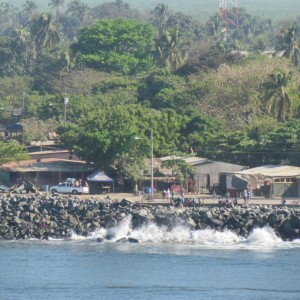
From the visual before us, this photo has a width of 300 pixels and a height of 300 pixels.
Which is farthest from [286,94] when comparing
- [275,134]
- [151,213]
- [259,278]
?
[259,278]

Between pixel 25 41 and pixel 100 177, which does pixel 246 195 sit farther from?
pixel 25 41

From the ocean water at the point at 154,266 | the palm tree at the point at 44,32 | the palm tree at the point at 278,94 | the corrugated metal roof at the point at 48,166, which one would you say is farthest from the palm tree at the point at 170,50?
the ocean water at the point at 154,266

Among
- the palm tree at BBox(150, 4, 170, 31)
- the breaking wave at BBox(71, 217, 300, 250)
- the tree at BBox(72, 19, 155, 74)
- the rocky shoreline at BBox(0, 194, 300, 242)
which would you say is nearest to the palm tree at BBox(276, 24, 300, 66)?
the tree at BBox(72, 19, 155, 74)

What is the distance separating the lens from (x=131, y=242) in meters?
54.1

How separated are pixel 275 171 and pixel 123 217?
1430 centimetres

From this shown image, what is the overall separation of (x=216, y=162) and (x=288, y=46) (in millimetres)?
50446

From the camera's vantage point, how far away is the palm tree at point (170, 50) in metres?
119

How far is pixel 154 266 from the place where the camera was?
47188mm

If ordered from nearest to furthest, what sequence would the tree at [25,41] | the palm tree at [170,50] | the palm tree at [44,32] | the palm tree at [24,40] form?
1. the palm tree at [170,50]
2. the tree at [25,41]
3. the palm tree at [24,40]
4. the palm tree at [44,32]

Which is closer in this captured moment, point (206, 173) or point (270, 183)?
point (270, 183)

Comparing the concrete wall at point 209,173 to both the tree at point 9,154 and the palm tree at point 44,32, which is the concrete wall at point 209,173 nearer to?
the tree at point 9,154

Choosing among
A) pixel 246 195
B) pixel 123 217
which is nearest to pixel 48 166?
pixel 246 195

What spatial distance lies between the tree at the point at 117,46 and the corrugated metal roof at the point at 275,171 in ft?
171

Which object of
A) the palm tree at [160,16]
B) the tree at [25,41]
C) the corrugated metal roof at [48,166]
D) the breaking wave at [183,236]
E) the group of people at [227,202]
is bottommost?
the breaking wave at [183,236]
